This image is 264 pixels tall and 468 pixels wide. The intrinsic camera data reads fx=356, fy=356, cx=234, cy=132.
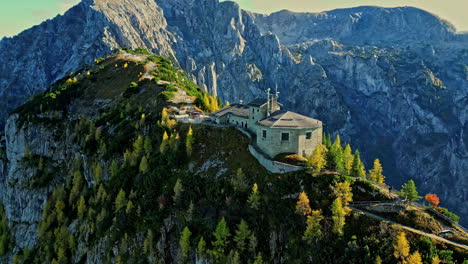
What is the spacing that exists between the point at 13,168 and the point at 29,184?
1496cm

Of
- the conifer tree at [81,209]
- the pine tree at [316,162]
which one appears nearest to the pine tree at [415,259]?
the pine tree at [316,162]

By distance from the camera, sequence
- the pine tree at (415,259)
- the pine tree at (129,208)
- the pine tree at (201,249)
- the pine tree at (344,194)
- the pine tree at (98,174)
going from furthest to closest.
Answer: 1. the pine tree at (98,174)
2. the pine tree at (129,208)
3. the pine tree at (201,249)
4. the pine tree at (344,194)
5. the pine tree at (415,259)

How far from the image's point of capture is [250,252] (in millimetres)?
60938

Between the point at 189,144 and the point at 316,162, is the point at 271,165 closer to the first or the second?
the point at 316,162

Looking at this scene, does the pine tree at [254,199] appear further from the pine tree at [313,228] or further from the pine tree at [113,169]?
the pine tree at [113,169]

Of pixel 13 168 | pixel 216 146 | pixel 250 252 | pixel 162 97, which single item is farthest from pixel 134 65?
pixel 250 252

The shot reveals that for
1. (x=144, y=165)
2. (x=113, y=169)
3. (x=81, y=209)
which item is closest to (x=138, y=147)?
(x=144, y=165)

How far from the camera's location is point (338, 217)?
56.6 meters

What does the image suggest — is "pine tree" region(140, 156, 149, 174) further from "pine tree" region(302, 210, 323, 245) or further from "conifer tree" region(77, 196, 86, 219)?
"pine tree" region(302, 210, 323, 245)

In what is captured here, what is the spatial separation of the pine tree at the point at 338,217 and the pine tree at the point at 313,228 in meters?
2.36

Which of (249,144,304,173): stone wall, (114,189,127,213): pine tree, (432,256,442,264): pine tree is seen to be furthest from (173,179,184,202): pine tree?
(432,256,442,264): pine tree

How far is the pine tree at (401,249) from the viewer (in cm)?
5062

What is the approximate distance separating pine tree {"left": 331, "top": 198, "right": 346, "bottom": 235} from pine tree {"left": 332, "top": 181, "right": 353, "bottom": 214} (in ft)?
8.09

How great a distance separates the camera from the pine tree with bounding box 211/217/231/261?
61.6 m
